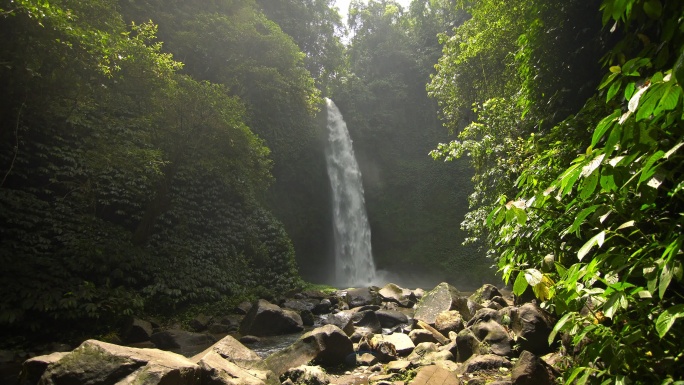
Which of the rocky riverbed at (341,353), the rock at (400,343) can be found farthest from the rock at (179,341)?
the rock at (400,343)

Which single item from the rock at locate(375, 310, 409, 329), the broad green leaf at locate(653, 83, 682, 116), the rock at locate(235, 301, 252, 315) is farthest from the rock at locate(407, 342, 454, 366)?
the rock at locate(235, 301, 252, 315)

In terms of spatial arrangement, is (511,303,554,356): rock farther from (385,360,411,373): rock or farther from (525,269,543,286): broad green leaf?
(525,269,543,286): broad green leaf

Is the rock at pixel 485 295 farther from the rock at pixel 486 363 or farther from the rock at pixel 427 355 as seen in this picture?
the rock at pixel 486 363

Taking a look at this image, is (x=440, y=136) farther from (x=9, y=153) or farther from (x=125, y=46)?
(x=9, y=153)

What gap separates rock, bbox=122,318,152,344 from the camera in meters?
7.26

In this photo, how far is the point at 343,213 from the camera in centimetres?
2061

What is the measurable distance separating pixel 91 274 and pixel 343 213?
44.1ft

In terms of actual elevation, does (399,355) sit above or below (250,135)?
below

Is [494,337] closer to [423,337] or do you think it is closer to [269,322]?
[423,337]

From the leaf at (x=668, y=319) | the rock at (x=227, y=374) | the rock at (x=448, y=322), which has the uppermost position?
the leaf at (x=668, y=319)

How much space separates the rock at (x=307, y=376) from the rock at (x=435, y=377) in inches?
45.8

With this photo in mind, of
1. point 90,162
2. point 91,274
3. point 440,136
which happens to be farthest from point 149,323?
point 440,136

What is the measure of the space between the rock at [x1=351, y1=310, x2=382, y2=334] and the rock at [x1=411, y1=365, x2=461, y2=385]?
339 centimetres

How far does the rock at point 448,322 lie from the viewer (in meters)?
6.40
